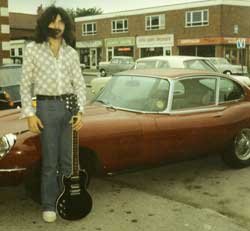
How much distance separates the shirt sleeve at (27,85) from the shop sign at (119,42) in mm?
48173

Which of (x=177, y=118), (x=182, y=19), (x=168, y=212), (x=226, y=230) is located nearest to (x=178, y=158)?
(x=177, y=118)

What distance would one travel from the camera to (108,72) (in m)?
35.7

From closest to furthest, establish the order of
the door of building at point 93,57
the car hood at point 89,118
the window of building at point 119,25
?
the car hood at point 89,118
the window of building at point 119,25
the door of building at point 93,57

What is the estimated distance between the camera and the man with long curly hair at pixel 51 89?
174 inches

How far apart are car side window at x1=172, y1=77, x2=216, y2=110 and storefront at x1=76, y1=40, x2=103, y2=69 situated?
5010 cm

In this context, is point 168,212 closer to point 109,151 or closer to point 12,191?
point 109,151

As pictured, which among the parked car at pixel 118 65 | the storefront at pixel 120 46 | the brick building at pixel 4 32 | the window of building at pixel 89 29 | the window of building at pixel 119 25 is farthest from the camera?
the window of building at pixel 89 29

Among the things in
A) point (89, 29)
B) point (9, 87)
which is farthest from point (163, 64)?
point (89, 29)

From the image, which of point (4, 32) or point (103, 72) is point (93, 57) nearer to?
point (103, 72)

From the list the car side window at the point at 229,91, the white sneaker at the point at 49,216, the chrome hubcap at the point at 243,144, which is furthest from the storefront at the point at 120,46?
the white sneaker at the point at 49,216

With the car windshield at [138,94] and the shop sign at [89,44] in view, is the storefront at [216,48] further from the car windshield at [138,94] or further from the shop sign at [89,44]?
the car windshield at [138,94]

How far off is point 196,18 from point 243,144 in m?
40.2

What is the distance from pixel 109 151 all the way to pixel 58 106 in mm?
956

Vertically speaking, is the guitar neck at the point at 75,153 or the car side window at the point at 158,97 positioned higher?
the car side window at the point at 158,97
